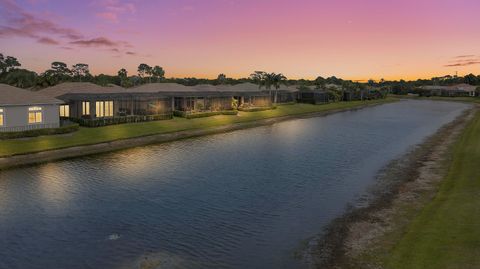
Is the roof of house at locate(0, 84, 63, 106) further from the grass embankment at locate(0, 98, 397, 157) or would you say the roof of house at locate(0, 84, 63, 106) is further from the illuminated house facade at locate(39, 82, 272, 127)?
the grass embankment at locate(0, 98, 397, 157)

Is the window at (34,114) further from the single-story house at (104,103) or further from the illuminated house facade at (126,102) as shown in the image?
the single-story house at (104,103)

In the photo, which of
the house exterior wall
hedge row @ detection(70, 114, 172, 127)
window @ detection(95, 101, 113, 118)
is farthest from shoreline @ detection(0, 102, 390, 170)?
window @ detection(95, 101, 113, 118)

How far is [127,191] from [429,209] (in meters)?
20.7

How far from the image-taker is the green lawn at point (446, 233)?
16625 mm

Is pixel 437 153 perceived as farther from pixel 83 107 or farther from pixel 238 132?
pixel 83 107

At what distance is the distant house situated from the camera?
50625 millimetres

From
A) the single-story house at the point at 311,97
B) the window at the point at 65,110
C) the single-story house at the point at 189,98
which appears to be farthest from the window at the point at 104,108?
the single-story house at the point at 311,97

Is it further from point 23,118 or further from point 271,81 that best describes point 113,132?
point 271,81

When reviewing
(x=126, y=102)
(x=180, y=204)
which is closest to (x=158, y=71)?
(x=126, y=102)

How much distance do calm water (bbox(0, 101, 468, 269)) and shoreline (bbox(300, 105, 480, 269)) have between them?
3.58 ft

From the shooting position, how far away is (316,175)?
35.8 metres

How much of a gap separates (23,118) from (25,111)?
936 millimetres

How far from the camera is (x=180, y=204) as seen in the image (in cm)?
2738

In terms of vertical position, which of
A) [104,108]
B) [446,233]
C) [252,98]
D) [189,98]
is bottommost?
[446,233]
